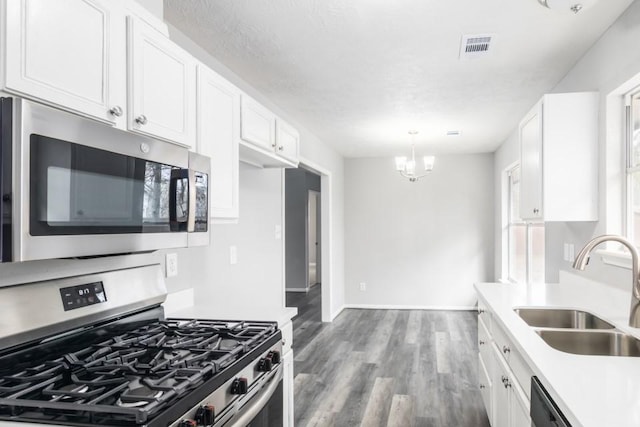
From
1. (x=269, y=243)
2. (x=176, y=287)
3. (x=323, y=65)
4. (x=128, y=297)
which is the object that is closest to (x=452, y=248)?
(x=269, y=243)

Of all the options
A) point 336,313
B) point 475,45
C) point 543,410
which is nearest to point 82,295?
point 543,410

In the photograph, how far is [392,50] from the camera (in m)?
2.78

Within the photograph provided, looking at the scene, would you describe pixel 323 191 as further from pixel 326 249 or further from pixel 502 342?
pixel 502 342

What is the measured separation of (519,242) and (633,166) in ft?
10.8

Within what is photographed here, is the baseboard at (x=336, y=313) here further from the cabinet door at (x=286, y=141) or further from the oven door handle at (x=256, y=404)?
the oven door handle at (x=256, y=404)

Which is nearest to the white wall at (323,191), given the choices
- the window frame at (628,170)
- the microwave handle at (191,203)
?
the microwave handle at (191,203)

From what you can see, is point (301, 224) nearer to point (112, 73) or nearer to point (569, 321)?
point (569, 321)

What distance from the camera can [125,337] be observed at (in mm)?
1675

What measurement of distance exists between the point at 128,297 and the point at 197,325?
0.97 ft

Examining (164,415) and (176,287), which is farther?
(176,287)

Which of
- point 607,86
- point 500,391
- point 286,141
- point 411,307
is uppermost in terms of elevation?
point 607,86

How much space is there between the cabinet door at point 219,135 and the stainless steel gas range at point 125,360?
47cm

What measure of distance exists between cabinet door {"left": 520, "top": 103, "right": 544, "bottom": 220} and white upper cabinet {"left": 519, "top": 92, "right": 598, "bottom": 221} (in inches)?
2.3

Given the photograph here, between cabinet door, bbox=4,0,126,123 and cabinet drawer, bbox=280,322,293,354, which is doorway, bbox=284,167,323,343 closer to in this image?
cabinet drawer, bbox=280,322,293,354
